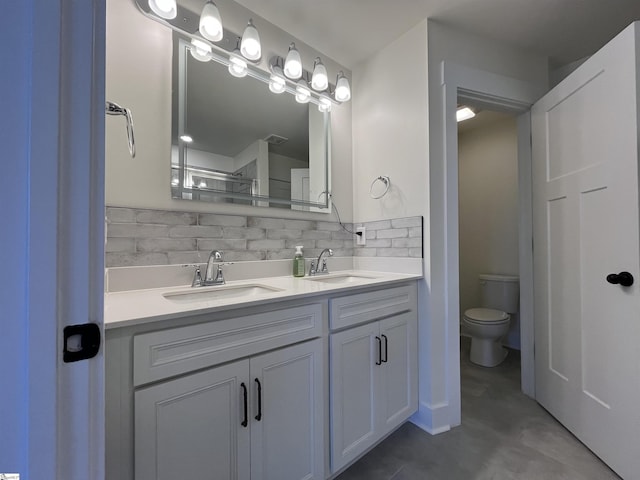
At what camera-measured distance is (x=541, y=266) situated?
5.54ft

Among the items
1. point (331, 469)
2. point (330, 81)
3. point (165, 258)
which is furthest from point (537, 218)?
point (165, 258)

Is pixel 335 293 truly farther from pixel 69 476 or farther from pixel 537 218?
pixel 537 218

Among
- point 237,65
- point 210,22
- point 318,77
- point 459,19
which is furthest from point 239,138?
point 459,19

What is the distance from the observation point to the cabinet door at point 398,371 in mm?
1303

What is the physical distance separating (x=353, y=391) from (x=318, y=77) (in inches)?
69.3

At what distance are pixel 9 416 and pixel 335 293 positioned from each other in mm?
897

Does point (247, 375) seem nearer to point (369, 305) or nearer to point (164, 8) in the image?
point (369, 305)

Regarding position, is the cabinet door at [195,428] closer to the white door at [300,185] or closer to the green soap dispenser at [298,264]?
the green soap dispenser at [298,264]

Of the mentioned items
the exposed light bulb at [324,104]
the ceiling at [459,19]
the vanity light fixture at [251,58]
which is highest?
the ceiling at [459,19]

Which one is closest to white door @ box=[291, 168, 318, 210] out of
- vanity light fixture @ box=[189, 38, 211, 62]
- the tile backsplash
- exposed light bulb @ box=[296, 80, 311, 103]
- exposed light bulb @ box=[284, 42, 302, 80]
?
the tile backsplash

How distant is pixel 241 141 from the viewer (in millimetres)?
1457

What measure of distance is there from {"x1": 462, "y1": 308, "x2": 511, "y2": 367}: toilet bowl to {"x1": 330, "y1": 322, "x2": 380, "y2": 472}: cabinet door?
1.34 m

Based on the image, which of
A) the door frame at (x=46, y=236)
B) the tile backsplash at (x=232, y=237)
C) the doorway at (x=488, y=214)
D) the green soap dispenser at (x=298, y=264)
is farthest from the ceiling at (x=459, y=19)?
the door frame at (x=46, y=236)

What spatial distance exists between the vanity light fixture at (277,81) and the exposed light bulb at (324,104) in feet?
0.92
